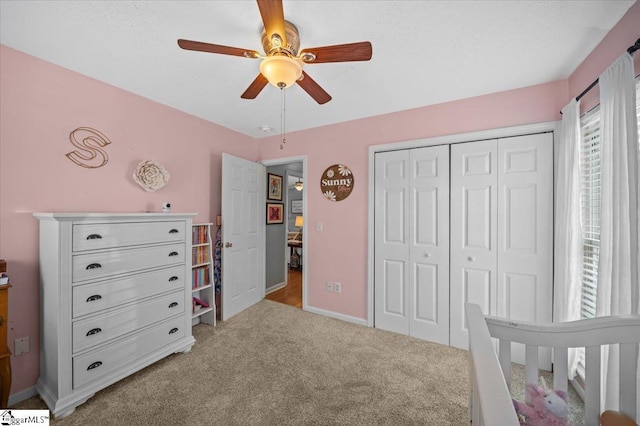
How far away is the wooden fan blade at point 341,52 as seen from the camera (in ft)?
4.14

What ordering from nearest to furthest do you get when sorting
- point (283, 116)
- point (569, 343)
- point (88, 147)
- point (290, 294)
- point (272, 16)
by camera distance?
point (569, 343)
point (272, 16)
point (88, 147)
point (283, 116)
point (290, 294)

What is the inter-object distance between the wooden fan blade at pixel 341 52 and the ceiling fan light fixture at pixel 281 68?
76 millimetres

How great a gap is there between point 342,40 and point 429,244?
79.0 inches

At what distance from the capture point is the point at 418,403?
1732mm

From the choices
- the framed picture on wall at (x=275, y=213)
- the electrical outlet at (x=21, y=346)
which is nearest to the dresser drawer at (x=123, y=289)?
the electrical outlet at (x=21, y=346)

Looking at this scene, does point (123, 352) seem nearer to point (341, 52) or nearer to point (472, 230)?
point (341, 52)

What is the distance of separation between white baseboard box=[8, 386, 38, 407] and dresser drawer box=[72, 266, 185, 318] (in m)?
0.70

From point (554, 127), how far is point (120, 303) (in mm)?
3777

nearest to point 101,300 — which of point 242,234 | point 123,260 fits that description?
point 123,260

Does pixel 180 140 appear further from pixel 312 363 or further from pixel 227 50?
pixel 312 363

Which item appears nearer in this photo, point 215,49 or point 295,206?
point 215,49

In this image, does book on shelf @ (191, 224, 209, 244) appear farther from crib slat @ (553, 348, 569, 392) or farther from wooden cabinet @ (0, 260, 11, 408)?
crib slat @ (553, 348, 569, 392)

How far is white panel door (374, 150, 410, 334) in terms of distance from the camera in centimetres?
270

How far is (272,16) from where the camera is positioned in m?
1.13
